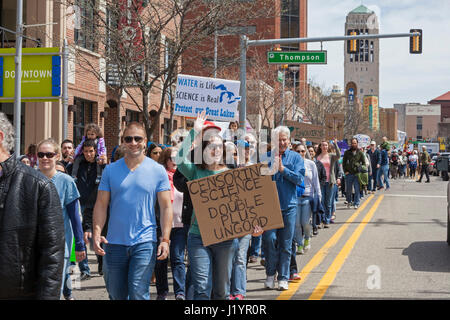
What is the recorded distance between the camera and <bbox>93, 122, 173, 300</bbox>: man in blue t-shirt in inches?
198

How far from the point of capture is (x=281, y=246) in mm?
7723

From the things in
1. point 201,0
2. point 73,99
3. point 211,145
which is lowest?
point 211,145

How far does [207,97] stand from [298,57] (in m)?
7.14

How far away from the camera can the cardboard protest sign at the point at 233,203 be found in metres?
5.72

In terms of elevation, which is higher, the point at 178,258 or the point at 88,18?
the point at 88,18

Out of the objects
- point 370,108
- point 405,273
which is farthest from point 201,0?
point 370,108

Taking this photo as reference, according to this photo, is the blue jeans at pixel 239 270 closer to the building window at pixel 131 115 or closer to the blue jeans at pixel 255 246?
the blue jeans at pixel 255 246

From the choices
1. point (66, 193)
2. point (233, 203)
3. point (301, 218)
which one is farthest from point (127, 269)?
point (301, 218)

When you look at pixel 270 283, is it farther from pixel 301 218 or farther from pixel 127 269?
pixel 127 269

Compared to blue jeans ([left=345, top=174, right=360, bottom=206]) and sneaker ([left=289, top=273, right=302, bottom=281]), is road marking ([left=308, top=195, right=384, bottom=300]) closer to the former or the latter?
sneaker ([left=289, top=273, right=302, bottom=281])
